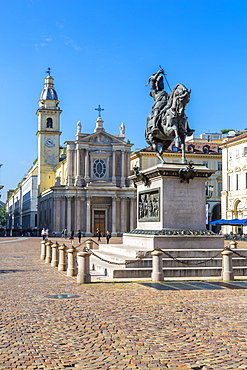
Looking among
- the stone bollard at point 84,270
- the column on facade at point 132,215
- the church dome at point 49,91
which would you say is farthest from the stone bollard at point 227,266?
the church dome at point 49,91

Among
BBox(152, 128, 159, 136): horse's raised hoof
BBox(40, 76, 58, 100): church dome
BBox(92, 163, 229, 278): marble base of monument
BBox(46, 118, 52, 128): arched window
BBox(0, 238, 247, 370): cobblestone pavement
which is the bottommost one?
BBox(0, 238, 247, 370): cobblestone pavement

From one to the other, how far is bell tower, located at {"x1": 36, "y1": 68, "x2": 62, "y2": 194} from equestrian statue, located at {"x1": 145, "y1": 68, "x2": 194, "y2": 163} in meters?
76.8

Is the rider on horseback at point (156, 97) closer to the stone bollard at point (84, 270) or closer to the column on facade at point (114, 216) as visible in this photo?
the stone bollard at point (84, 270)

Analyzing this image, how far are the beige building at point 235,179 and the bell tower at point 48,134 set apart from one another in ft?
124

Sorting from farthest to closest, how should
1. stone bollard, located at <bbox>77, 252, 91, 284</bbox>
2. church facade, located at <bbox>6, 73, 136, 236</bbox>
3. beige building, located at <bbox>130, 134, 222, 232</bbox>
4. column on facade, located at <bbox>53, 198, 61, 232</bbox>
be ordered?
beige building, located at <bbox>130, 134, 222, 232</bbox> → church facade, located at <bbox>6, 73, 136, 236</bbox> → column on facade, located at <bbox>53, 198, 61, 232</bbox> → stone bollard, located at <bbox>77, 252, 91, 284</bbox>

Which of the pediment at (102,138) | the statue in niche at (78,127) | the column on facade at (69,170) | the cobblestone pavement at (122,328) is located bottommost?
the cobblestone pavement at (122,328)

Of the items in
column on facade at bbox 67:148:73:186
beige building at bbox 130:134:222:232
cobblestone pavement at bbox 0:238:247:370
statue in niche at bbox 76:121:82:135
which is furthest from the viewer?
beige building at bbox 130:134:222:232

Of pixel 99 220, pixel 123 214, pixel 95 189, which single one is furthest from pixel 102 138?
pixel 99 220

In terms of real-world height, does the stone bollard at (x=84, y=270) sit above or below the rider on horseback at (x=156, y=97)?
below

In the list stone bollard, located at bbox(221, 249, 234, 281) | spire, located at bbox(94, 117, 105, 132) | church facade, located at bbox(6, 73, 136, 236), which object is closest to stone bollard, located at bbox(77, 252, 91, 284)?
stone bollard, located at bbox(221, 249, 234, 281)

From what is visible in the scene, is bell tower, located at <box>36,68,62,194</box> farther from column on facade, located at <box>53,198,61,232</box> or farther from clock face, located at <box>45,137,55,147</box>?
column on facade, located at <box>53,198,61,232</box>

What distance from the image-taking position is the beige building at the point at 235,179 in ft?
213

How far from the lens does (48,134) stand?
9662 cm

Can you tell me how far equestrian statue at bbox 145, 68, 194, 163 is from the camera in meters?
19.1
